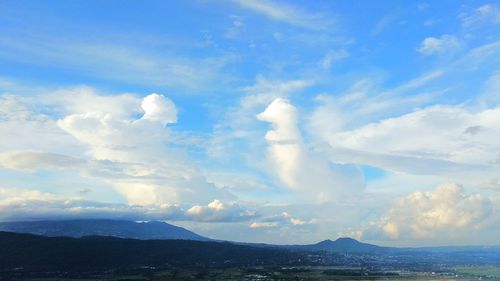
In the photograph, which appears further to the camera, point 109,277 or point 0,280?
point 109,277

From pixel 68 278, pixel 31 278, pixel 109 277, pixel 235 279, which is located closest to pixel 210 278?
pixel 235 279

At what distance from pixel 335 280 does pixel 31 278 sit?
116228 millimetres

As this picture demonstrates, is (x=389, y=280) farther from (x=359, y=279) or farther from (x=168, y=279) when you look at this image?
(x=168, y=279)

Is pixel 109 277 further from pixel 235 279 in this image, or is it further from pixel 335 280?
pixel 335 280

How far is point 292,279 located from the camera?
18988 centimetres

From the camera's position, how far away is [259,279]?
190 metres

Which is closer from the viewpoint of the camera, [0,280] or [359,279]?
[0,280]

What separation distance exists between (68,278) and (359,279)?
374 ft

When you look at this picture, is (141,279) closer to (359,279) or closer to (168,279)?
(168,279)

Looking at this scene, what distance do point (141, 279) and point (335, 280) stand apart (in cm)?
7300

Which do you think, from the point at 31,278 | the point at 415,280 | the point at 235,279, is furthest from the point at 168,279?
the point at 415,280

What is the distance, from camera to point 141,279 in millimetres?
188250

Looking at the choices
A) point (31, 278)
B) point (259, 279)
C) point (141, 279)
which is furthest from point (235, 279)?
point (31, 278)

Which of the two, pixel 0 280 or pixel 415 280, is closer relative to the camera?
pixel 0 280
